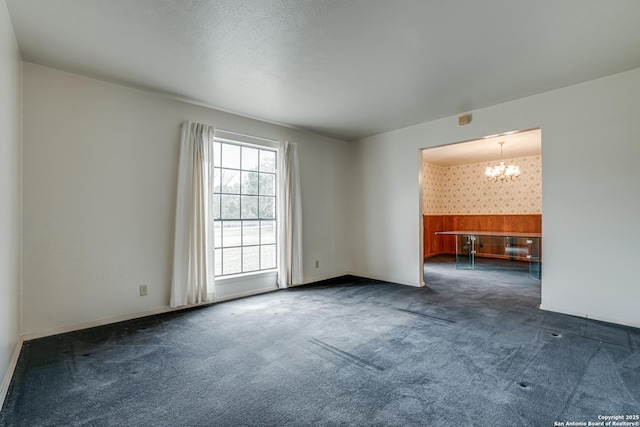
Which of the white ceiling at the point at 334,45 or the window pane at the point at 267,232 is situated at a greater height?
the white ceiling at the point at 334,45

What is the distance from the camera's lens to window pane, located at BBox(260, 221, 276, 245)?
472cm

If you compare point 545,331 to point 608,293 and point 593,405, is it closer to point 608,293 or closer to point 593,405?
point 608,293

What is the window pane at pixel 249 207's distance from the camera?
4.50m

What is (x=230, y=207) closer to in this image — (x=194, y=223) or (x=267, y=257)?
(x=194, y=223)

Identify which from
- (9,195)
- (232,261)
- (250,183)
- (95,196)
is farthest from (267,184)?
(9,195)

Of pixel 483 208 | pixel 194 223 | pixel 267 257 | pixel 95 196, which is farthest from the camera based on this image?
pixel 483 208

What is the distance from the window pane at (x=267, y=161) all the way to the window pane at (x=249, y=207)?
501mm

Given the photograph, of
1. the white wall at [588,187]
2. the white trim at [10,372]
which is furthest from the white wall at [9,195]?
the white wall at [588,187]

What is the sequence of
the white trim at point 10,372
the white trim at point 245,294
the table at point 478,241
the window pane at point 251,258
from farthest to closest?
the table at point 478,241 < the window pane at point 251,258 < the white trim at point 245,294 < the white trim at point 10,372

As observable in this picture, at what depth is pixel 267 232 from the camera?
15.7ft

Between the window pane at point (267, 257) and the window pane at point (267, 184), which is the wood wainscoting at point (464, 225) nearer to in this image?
the window pane at point (267, 257)

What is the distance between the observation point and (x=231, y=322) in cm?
332

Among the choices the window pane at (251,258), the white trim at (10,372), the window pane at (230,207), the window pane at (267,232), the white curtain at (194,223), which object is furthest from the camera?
the window pane at (267,232)

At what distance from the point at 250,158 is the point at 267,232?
1.17m
